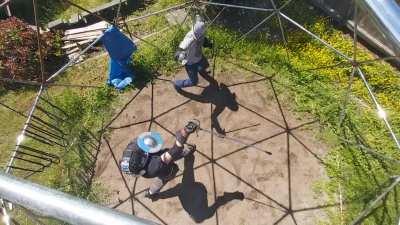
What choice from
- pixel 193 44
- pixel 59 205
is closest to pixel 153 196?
pixel 193 44

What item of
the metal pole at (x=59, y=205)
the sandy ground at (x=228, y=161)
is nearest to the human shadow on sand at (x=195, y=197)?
the sandy ground at (x=228, y=161)

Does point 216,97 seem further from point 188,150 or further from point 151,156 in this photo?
point 151,156

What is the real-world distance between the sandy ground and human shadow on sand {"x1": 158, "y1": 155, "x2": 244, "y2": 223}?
2 centimetres

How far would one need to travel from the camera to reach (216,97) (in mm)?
11125

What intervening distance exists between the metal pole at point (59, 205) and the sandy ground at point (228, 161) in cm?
551

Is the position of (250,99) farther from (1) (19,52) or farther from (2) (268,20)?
(1) (19,52)

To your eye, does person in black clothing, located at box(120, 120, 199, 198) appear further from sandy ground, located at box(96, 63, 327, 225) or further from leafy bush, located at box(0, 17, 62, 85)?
leafy bush, located at box(0, 17, 62, 85)

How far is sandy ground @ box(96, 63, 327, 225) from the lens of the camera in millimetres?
9609

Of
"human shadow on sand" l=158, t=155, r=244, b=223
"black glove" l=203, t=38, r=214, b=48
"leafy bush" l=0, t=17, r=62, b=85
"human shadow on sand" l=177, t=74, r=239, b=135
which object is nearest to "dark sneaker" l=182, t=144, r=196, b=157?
"human shadow on sand" l=158, t=155, r=244, b=223

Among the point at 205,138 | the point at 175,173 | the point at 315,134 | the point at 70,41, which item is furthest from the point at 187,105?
the point at 70,41

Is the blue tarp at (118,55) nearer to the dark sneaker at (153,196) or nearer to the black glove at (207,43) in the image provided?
the black glove at (207,43)

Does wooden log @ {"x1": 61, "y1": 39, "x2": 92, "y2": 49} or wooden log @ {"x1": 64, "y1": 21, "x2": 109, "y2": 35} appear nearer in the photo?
wooden log @ {"x1": 61, "y1": 39, "x2": 92, "y2": 49}

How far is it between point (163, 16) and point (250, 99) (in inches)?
133

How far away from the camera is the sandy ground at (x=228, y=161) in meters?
9.61
